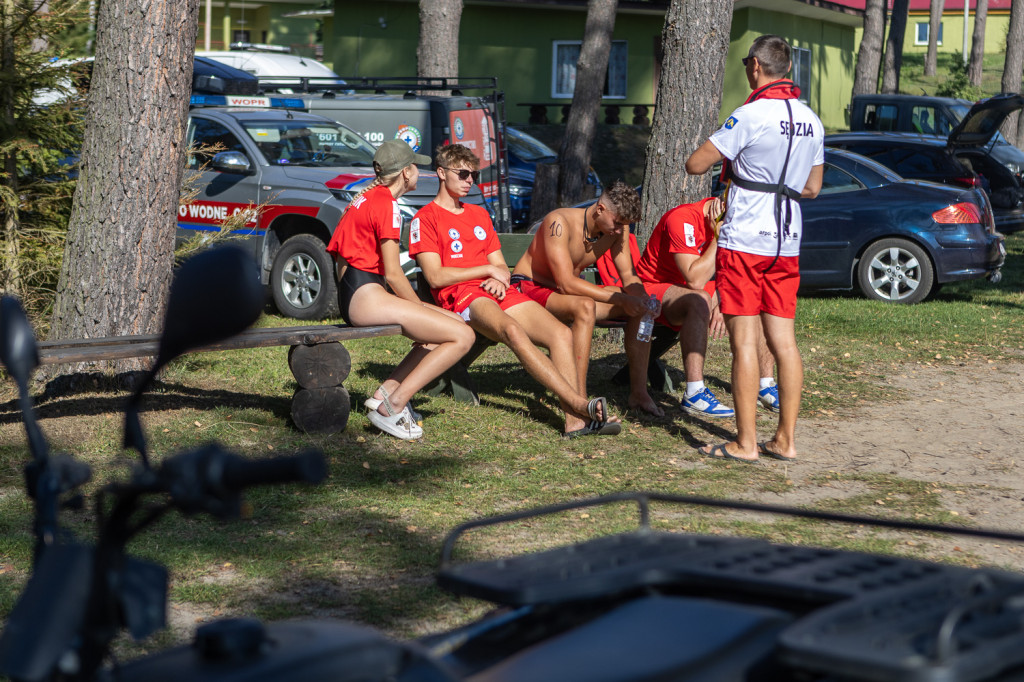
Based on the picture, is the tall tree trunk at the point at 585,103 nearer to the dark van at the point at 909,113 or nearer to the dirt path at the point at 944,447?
the dark van at the point at 909,113

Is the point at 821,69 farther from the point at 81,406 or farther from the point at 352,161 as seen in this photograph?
the point at 81,406

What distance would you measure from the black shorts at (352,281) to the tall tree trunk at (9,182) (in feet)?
8.30

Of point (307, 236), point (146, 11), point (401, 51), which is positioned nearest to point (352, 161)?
point (307, 236)

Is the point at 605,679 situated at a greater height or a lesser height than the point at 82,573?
lesser

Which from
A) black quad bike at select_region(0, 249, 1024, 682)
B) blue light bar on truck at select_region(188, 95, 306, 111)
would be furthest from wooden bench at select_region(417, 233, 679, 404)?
blue light bar on truck at select_region(188, 95, 306, 111)

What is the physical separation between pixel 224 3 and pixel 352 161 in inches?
1314

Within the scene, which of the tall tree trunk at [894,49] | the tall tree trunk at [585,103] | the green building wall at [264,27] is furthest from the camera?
the green building wall at [264,27]

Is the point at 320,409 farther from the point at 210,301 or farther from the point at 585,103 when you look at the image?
the point at 585,103

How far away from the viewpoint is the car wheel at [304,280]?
34.0 feet

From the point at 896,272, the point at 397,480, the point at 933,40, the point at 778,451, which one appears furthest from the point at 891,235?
the point at 933,40

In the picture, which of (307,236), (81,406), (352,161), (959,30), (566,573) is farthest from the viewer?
(959,30)

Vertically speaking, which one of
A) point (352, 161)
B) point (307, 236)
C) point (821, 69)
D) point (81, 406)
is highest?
point (821, 69)

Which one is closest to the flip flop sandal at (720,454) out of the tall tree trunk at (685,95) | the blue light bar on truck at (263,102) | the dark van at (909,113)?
the tall tree trunk at (685,95)

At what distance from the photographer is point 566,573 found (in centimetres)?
180
